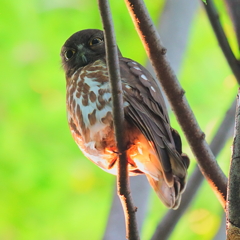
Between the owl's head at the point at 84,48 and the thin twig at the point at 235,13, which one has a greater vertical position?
the owl's head at the point at 84,48

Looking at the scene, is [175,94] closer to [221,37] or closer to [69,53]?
[221,37]

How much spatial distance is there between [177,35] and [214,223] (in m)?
2.08

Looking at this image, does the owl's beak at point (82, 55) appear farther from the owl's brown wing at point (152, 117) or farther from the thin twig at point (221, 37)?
the thin twig at point (221, 37)

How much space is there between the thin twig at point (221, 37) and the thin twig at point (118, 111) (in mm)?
518

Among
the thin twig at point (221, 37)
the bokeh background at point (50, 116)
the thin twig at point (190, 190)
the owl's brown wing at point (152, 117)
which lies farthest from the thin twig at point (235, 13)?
the bokeh background at point (50, 116)

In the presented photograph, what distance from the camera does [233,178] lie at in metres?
2.12

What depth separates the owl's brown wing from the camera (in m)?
2.94

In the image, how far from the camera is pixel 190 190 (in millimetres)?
3408

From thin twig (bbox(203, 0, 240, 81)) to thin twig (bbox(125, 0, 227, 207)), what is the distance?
1.39 feet

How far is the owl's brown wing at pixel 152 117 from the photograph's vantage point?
294 centimetres

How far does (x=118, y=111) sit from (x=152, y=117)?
77 cm

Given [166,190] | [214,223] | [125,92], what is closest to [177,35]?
[125,92]

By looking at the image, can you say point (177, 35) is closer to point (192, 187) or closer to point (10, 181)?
point (192, 187)

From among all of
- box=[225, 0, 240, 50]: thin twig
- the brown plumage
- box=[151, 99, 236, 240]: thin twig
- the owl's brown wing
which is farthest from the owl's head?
box=[225, 0, 240, 50]: thin twig
